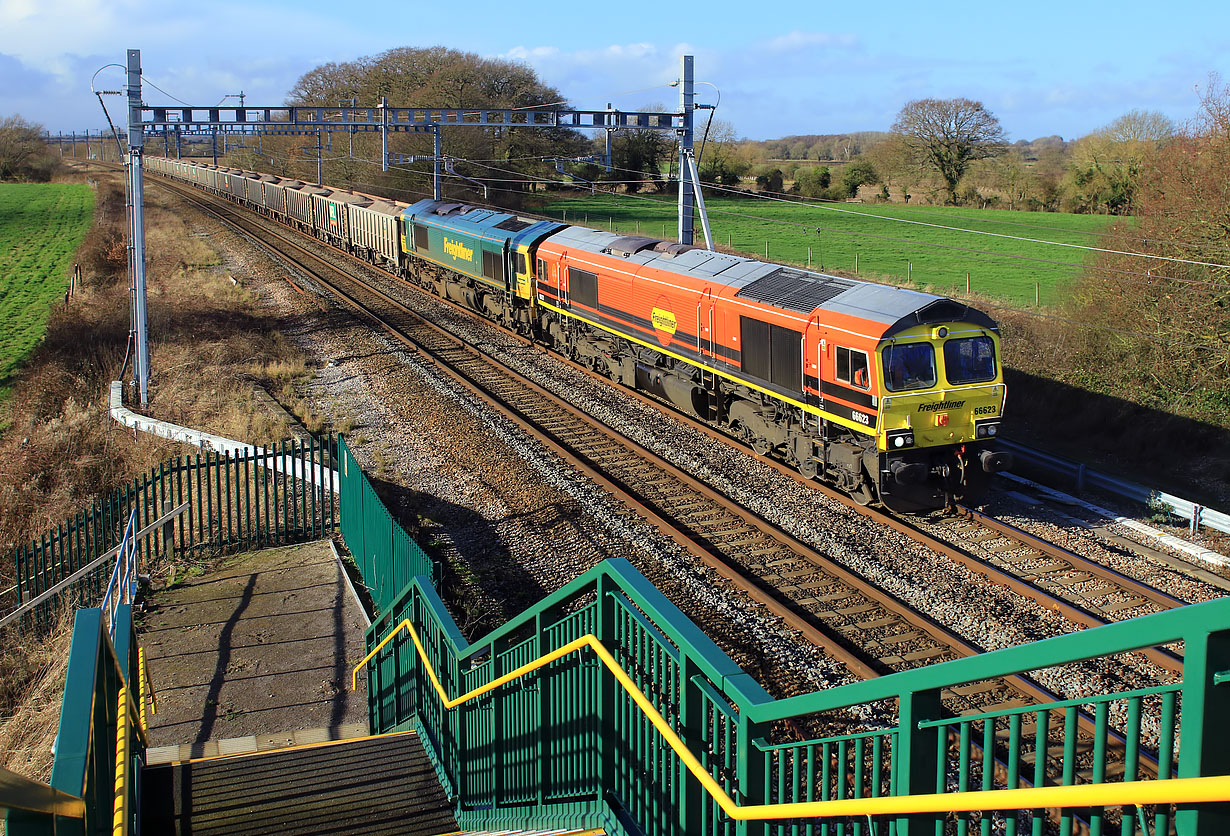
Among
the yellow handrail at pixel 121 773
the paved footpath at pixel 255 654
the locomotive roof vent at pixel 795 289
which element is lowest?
the paved footpath at pixel 255 654

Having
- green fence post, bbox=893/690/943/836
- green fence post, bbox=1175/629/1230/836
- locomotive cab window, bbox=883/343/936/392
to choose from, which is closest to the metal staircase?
green fence post, bbox=893/690/943/836

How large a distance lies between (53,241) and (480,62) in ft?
126

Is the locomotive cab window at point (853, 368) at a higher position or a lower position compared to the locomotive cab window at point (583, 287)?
lower

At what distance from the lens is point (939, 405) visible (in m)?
13.9

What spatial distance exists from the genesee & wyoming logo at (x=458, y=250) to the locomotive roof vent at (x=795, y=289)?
46.2 feet

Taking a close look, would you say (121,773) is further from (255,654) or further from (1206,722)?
(255,654)

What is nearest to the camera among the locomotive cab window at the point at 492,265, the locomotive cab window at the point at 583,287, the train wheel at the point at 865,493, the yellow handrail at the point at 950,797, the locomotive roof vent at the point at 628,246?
the yellow handrail at the point at 950,797

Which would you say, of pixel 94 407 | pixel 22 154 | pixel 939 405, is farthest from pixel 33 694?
pixel 22 154

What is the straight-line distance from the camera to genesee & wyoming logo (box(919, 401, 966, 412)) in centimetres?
1377

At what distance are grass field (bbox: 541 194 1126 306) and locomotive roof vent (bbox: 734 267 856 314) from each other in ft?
31.8

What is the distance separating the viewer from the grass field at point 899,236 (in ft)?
124

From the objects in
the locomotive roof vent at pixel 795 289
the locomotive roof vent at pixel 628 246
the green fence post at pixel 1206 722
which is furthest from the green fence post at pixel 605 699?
the locomotive roof vent at pixel 628 246

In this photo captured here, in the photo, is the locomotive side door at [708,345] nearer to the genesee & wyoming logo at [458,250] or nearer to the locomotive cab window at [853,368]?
the locomotive cab window at [853,368]

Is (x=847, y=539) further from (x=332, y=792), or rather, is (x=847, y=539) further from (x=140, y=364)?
A: (x=140, y=364)
